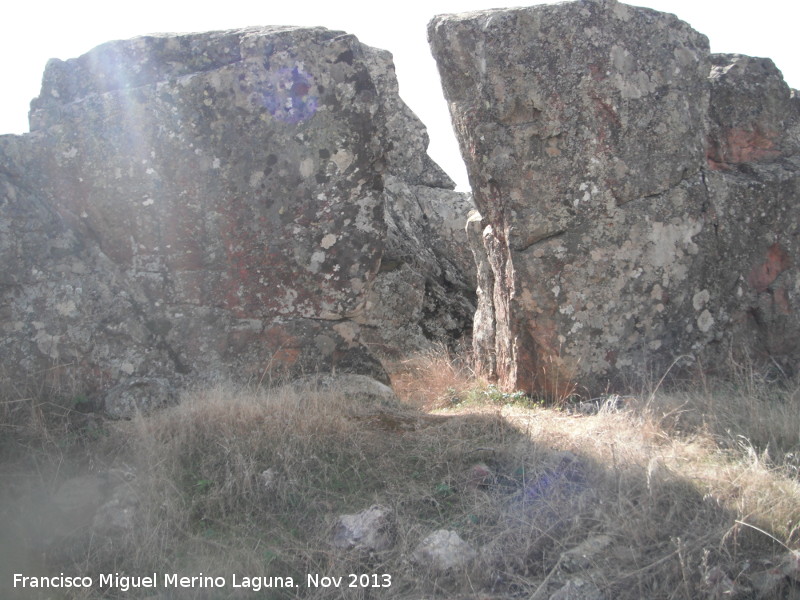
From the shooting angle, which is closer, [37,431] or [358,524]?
[358,524]

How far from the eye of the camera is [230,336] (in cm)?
545

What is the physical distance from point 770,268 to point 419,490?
3.21 metres

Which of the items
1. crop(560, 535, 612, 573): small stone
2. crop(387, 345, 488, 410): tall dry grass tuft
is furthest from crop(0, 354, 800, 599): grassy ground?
crop(387, 345, 488, 410): tall dry grass tuft

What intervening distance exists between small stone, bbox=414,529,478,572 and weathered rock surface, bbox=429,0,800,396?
2099mm

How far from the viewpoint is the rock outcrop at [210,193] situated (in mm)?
5387

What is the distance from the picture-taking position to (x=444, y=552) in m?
3.55

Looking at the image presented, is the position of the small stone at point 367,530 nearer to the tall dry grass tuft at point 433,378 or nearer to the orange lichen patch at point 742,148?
the tall dry grass tuft at point 433,378

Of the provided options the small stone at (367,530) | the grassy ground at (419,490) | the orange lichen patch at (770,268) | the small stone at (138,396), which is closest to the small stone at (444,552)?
the grassy ground at (419,490)

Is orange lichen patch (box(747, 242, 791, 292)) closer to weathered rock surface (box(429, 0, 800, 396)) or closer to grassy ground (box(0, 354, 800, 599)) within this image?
weathered rock surface (box(429, 0, 800, 396))

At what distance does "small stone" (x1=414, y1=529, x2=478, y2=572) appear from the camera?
3491 millimetres

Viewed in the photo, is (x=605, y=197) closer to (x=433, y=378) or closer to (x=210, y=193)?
(x=433, y=378)

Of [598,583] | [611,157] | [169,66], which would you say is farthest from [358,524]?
[169,66]

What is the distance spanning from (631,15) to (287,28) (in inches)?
90.8

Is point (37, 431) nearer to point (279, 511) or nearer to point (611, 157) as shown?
point (279, 511)
